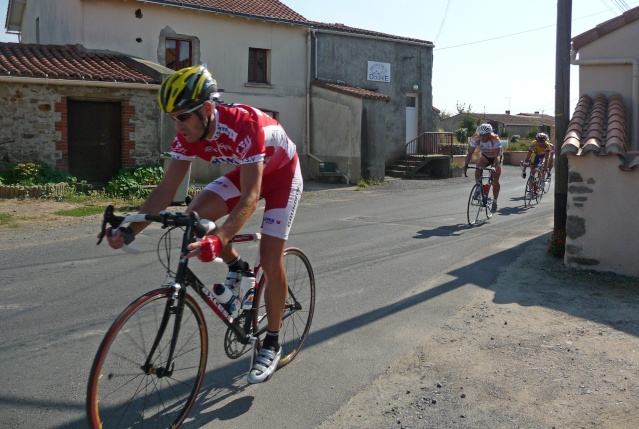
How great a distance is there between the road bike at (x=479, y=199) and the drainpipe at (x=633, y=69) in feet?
10.3

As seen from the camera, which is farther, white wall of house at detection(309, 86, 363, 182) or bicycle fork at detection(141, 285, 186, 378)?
white wall of house at detection(309, 86, 363, 182)

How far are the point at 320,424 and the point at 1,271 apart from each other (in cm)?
552

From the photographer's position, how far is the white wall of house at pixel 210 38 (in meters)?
20.9

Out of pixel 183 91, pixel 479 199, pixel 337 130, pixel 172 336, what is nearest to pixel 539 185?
pixel 479 199

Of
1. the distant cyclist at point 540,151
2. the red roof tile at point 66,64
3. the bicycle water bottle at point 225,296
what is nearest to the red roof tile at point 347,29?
the red roof tile at point 66,64

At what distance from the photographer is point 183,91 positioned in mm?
3625

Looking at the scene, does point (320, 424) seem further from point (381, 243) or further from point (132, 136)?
point (132, 136)

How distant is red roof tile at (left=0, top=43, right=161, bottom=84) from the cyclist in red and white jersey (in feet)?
47.5

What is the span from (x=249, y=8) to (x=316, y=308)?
19.4 metres

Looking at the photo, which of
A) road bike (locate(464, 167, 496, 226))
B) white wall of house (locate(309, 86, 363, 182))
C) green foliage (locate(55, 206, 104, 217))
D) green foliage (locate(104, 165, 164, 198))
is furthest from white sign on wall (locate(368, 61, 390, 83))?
green foliage (locate(55, 206, 104, 217))

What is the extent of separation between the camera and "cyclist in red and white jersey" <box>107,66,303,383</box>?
11.9ft

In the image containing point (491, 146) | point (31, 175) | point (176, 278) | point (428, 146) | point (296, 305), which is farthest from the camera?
point (428, 146)

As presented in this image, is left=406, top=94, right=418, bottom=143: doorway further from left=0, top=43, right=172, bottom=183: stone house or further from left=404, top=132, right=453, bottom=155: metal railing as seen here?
left=0, top=43, right=172, bottom=183: stone house

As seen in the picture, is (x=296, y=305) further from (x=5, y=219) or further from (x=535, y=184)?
(x=535, y=184)
